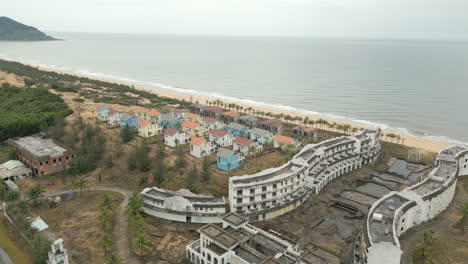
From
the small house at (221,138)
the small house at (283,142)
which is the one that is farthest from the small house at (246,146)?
the small house at (283,142)

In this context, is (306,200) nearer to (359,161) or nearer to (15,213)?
(359,161)

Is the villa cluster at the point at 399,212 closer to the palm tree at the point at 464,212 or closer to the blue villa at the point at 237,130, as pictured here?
the palm tree at the point at 464,212

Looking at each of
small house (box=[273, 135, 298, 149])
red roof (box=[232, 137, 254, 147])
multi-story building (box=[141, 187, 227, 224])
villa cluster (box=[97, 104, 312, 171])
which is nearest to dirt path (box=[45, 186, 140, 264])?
multi-story building (box=[141, 187, 227, 224])

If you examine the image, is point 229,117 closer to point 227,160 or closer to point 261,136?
point 261,136

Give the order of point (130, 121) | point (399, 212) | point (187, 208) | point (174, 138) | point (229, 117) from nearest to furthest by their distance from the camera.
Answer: point (399, 212), point (187, 208), point (174, 138), point (130, 121), point (229, 117)

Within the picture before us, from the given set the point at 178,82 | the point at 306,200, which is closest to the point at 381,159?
the point at 306,200

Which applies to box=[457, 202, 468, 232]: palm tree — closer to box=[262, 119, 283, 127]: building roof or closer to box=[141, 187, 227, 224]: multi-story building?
box=[141, 187, 227, 224]: multi-story building

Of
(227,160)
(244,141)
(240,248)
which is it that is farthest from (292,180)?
(244,141)
